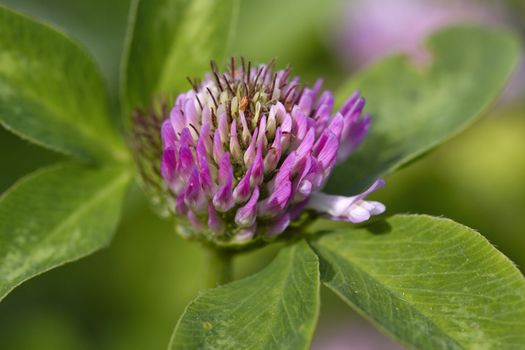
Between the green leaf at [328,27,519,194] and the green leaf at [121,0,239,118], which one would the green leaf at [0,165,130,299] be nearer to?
the green leaf at [121,0,239,118]

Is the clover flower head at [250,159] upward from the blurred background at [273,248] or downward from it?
upward

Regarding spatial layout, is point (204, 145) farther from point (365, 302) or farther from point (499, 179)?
point (499, 179)

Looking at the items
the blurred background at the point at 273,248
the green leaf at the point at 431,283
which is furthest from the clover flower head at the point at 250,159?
the blurred background at the point at 273,248

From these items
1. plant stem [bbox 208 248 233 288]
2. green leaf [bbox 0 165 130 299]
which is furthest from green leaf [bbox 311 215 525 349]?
green leaf [bbox 0 165 130 299]

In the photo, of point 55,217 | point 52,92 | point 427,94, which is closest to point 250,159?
point 55,217

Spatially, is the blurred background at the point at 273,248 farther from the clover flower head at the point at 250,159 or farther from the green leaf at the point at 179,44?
the clover flower head at the point at 250,159

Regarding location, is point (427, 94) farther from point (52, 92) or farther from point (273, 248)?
point (273, 248)
